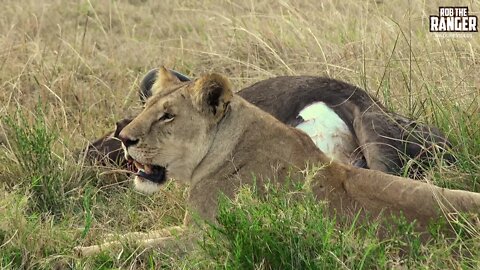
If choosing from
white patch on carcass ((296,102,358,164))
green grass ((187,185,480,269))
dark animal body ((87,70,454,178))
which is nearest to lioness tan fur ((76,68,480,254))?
→ green grass ((187,185,480,269))

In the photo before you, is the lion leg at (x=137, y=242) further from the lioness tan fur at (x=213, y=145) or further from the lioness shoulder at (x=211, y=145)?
the lioness shoulder at (x=211, y=145)

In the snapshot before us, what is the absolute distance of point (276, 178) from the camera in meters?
4.46

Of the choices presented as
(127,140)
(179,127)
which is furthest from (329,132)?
(127,140)

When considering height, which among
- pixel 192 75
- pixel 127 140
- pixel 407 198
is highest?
pixel 127 140

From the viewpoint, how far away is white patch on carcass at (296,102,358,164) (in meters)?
5.48

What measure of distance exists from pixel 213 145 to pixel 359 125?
1.11m

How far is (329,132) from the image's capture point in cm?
555

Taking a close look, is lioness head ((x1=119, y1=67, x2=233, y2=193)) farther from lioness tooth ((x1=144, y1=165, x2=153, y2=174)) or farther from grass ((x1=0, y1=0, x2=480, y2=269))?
grass ((x1=0, y1=0, x2=480, y2=269))

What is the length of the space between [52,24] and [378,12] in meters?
3.57

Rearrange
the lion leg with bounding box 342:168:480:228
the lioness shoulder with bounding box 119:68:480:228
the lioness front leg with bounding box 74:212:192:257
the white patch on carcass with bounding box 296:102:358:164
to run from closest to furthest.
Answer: the lion leg with bounding box 342:168:480:228 < the lioness front leg with bounding box 74:212:192:257 < the lioness shoulder with bounding box 119:68:480:228 < the white patch on carcass with bounding box 296:102:358:164

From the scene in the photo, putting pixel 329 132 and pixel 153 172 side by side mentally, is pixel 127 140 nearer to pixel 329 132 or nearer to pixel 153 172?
pixel 153 172

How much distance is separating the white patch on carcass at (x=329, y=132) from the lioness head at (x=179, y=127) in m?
1.01

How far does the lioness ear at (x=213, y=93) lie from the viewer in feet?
14.9

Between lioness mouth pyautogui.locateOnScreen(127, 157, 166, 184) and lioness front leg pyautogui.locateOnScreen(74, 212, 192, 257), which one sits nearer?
lioness front leg pyautogui.locateOnScreen(74, 212, 192, 257)
